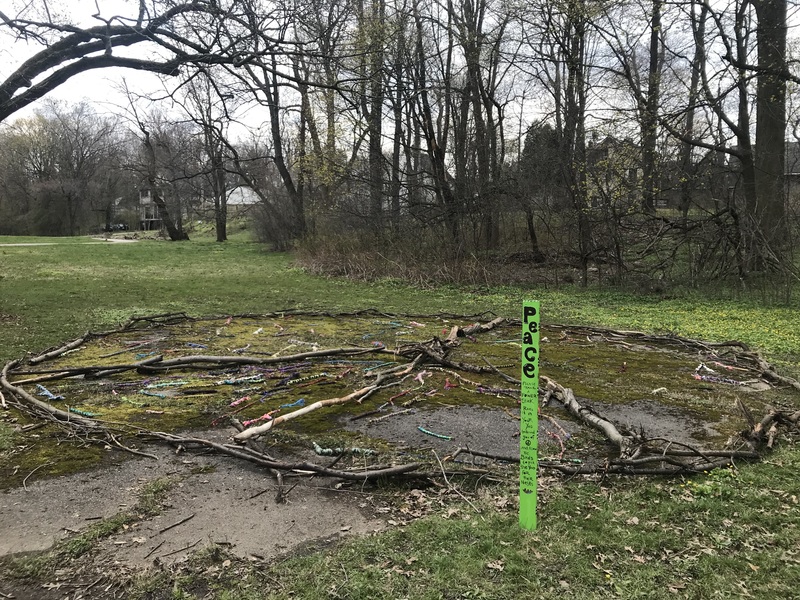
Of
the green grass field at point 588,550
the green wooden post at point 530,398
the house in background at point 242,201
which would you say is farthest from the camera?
the house in background at point 242,201

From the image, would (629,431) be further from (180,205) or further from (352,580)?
(180,205)

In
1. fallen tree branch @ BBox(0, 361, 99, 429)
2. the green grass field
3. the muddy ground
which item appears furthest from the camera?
fallen tree branch @ BBox(0, 361, 99, 429)

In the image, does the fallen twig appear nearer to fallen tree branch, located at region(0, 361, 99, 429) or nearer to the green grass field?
the green grass field

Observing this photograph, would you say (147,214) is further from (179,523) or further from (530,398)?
(530,398)

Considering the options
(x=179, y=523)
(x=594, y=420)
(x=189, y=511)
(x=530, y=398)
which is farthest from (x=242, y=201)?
(x=530, y=398)

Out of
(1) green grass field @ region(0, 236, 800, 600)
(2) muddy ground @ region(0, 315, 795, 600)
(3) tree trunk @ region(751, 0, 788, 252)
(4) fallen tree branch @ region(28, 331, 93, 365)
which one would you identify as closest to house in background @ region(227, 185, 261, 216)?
(4) fallen tree branch @ region(28, 331, 93, 365)

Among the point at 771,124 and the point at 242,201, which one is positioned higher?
the point at 242,201

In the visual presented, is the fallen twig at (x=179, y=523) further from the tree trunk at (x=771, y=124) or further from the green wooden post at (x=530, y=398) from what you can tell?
the tree trunk at (x=771, y=124)

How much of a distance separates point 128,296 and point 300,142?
1485 cm

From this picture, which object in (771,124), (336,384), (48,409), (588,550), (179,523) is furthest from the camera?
(771,124)

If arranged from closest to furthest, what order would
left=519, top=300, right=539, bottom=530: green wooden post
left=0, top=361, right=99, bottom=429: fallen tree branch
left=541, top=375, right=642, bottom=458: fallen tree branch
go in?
left=519, top=300, right=539, bottom=530: green wooden post
left=541, top=375, right=642, bottom=458: fallen tree branch
left=0, top=361, right=99, bottom=429: fallen tree branch

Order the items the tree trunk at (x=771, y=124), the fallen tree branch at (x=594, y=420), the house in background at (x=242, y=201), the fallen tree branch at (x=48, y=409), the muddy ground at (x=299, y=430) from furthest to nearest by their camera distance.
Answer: the house in background at (x=242, y=201)
the tree trunk at (x=771, y=124)
the fallen tree branch at (x=48, y=409)
the fallen tree branch at (x=594, y=420)
the muddy ground at (x=299, y=430)

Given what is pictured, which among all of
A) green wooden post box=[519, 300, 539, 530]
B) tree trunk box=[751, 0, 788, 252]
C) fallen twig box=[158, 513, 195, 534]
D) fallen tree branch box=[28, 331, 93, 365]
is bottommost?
fallen twig box=[158, 513, 195, 534]

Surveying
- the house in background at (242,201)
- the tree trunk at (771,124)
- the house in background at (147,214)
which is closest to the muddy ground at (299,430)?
the tree trunk at (771,124)
